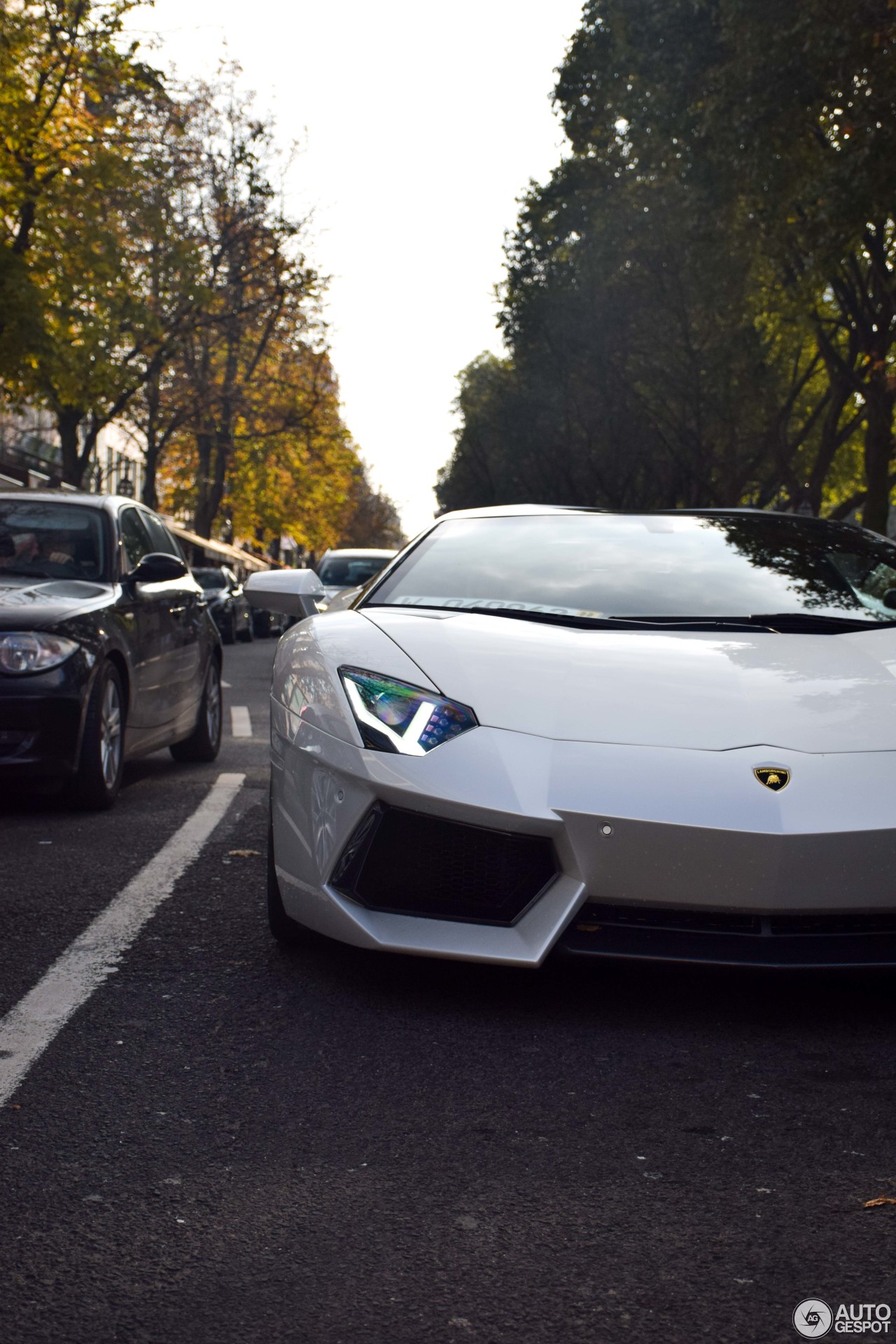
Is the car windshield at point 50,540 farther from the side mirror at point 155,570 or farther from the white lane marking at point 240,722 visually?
the white lane marking at point 240,722

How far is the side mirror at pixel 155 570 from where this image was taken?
7.43 meters

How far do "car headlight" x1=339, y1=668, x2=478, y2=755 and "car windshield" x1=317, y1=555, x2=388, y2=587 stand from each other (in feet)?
50.5

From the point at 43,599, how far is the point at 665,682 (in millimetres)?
3892

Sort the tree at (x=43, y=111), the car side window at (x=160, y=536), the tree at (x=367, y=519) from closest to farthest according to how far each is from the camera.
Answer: the car side window at (x=160, y=536) → the tree at (x=43, y=111) → the tree at (x=367, y=519)

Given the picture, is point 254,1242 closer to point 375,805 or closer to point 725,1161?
point 725,1161

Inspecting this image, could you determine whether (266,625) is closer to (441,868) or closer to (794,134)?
(794,134)

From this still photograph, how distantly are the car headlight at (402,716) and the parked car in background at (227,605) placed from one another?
23.6 m

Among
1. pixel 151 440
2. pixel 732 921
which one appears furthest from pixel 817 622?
pixel 151 440

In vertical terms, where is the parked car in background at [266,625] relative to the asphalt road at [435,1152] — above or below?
below

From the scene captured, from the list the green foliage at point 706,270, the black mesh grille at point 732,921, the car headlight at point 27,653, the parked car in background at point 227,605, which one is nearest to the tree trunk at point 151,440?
the parked car in background at point 227,605

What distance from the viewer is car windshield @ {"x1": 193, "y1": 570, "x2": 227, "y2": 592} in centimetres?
3134

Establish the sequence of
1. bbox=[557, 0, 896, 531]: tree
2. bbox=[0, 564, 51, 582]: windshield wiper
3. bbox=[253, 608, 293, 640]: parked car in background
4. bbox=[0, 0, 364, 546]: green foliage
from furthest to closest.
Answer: bbox=[253, 608, 293, 640]: parked car in background < bbox=[0, 0, 364, 546]: green foliage < bbox=[557, 0, 896, 531]: tree < bbox=[0, 564, 51, 582]: windshield wiper

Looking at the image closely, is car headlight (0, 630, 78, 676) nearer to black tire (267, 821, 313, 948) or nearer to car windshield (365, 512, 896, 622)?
car windshield (365, 512, 896, 622)

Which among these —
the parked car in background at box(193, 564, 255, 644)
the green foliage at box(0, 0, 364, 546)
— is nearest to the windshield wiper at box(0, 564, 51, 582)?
the green foliage at box(0, 0, 364, 546)
